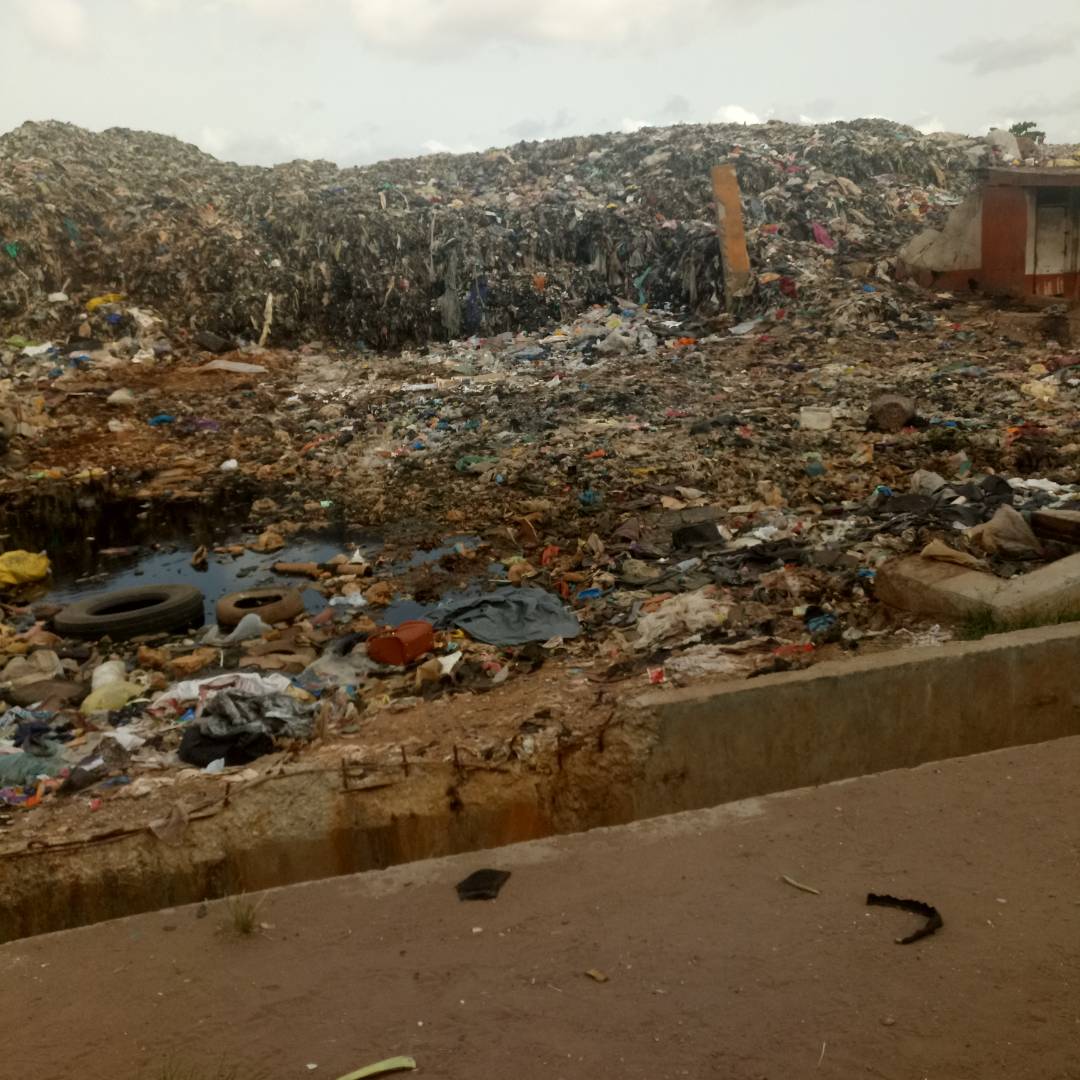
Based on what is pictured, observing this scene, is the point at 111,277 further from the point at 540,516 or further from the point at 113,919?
the point at 113,919

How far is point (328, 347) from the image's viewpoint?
47.1 feet

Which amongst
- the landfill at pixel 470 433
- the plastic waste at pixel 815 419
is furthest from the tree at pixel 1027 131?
the plastic waste at pixel 815 419

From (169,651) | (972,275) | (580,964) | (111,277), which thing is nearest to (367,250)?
(111,277)

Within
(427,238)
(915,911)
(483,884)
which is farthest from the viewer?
(427,238)

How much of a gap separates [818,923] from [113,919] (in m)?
2.02

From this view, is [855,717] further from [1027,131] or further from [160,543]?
[1027,131]

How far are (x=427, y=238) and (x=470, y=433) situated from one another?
656 cm

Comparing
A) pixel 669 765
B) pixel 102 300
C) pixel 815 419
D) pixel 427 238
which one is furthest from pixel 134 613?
pixel 427 238

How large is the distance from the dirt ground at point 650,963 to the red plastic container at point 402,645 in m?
2.12

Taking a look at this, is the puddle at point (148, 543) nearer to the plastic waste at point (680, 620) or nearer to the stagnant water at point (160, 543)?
the stagnant water at point (160, 543)

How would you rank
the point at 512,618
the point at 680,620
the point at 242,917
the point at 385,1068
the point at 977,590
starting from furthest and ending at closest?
1. the point at 512,618
2. the point at 680,620
3. the point at 977,590
4. the point at 242,917
5. the point at 385,1068

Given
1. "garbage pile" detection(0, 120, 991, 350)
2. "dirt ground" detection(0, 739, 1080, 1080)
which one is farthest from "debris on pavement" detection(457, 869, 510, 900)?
"garbage pile" detection(0, 120, 991, 350)

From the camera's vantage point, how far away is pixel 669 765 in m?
3.55

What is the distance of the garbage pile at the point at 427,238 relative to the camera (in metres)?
14.2
